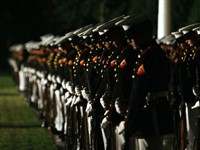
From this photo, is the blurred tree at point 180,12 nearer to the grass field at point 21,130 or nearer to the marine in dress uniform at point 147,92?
the grass field at point 21,130

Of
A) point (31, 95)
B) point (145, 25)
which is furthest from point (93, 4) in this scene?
point (145, 25)

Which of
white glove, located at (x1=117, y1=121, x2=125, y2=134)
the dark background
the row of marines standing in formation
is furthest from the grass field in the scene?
the dark background

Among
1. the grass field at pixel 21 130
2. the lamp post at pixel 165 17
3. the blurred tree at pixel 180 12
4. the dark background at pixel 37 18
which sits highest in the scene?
the dark background at pixel 37 18

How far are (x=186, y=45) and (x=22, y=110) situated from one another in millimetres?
12760

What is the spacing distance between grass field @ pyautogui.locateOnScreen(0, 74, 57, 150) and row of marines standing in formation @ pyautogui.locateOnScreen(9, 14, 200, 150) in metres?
0.71

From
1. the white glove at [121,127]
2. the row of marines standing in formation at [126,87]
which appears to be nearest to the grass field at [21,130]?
the row of marines standing in formation at [126,87]

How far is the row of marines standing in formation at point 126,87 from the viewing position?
8.85 m

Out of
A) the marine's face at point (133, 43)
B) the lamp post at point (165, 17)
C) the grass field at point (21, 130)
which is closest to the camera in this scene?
the marine's face at point (133, 43)

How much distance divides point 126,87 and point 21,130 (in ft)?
31.6

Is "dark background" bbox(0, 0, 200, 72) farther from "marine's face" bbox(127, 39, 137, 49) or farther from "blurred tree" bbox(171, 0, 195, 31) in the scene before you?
"marine's face" bbox(127, 39, 137, 49)

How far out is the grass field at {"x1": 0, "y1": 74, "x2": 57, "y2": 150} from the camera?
50.7ft

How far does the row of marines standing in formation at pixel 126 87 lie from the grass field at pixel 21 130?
2.33 feet

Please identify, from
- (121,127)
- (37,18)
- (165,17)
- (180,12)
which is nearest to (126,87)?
(121,127)

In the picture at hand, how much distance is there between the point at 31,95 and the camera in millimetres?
27938
